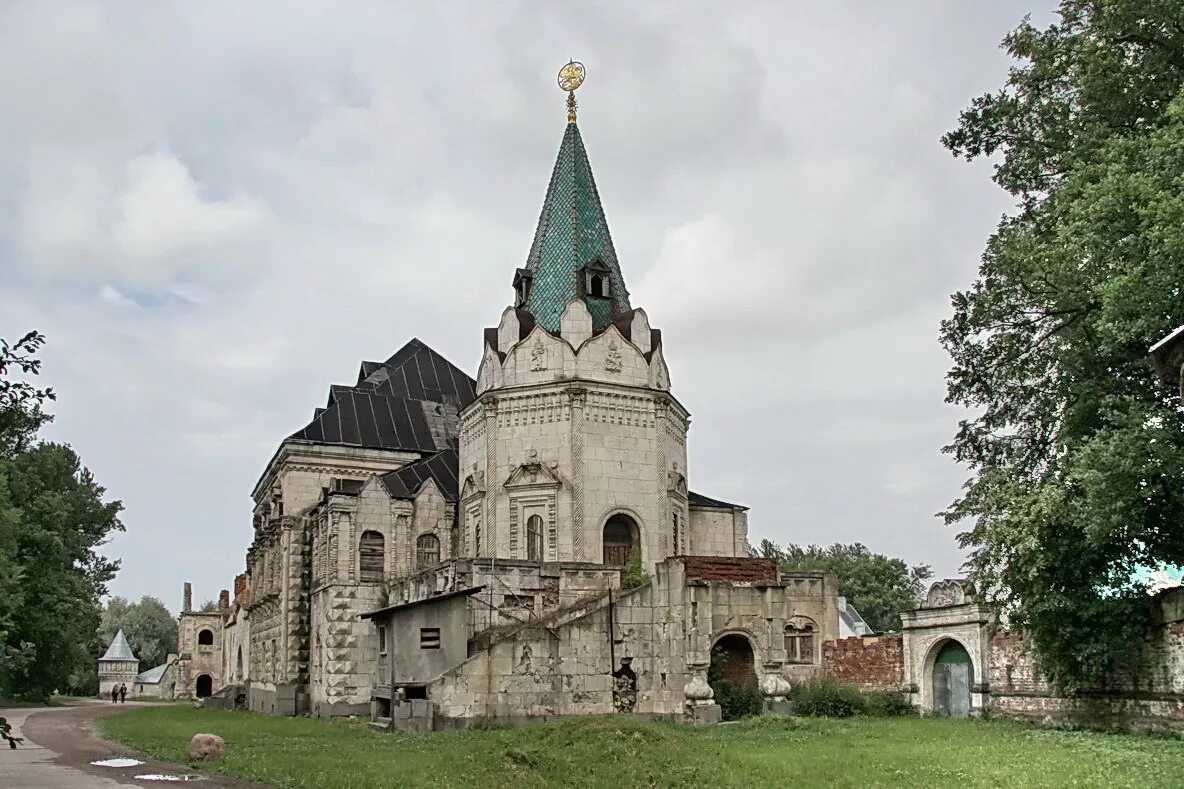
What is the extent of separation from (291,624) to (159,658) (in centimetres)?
6467

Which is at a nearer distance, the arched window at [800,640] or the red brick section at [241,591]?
the arched window at [800,640]

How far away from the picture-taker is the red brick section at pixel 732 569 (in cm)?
2827

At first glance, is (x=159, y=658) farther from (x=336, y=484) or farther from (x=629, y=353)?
(x=629, y=353)

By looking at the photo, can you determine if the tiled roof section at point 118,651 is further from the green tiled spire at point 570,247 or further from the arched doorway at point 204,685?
the green tiled spire at point 570,247

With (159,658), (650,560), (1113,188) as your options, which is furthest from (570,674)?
(159,658)

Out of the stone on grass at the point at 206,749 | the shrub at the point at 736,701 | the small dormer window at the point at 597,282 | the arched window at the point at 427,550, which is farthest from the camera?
the arched window at the point at 427,550

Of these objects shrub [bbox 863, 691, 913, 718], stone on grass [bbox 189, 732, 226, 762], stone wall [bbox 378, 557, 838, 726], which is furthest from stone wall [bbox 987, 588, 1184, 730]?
stone on grass [bbox 189, 732, 226, 762]

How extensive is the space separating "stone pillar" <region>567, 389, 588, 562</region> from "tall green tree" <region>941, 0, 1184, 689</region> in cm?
1291

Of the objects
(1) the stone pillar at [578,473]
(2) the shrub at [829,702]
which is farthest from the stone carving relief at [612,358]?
(2) the shrub at [829,702]

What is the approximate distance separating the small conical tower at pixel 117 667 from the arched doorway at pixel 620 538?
59.5 m

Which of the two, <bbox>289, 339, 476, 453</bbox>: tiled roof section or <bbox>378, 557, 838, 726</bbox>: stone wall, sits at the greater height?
<bbox>289, 339, 476, 453</bbox>: tiled roof section

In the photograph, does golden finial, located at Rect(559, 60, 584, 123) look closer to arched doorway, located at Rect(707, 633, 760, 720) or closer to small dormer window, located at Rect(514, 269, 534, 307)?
small dormer window, located at Rect(514, 269, 534, 307)

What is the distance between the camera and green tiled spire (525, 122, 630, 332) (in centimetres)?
3766

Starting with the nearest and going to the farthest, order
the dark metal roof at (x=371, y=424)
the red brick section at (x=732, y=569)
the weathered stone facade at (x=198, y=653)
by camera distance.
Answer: the red brick section at (x=732, y=569) < the dark metal roof at (x=371, y=424) < the weathered stone facade at (x=198, y=653)
